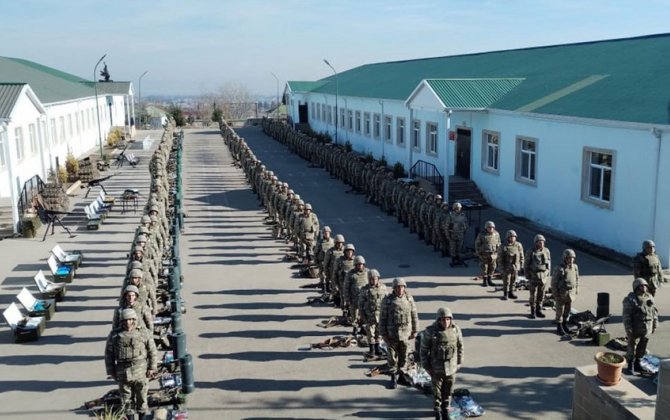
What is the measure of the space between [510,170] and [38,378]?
1628cm

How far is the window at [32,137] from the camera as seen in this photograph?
26377 millimetres

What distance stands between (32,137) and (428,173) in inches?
689

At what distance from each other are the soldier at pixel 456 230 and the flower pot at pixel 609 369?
8.00m

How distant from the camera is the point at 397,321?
30.1 feet

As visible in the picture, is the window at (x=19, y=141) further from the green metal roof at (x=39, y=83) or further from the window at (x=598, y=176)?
the window at (x=598, y=176)

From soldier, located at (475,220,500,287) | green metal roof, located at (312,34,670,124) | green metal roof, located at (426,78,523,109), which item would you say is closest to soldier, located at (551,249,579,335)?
soldier, located at (475,220,500,287)

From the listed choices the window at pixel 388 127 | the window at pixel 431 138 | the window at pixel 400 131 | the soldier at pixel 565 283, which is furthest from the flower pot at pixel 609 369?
the window at pixel 388 127

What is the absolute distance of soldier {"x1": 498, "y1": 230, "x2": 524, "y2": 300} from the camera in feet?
42.3

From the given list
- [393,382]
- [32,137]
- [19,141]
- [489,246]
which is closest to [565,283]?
[489,246]

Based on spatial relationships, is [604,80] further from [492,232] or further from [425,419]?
[425,419]

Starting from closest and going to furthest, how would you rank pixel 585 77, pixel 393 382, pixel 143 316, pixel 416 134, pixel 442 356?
pixel 442 356 < pixel 393 382 < pixel 143 316 < pixel 585 77 < pixel 416 134

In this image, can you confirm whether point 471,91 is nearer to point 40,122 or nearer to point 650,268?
point 650,268

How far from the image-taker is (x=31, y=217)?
799 inches

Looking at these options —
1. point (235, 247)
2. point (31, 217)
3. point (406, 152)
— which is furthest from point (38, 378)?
point (406, 152)
